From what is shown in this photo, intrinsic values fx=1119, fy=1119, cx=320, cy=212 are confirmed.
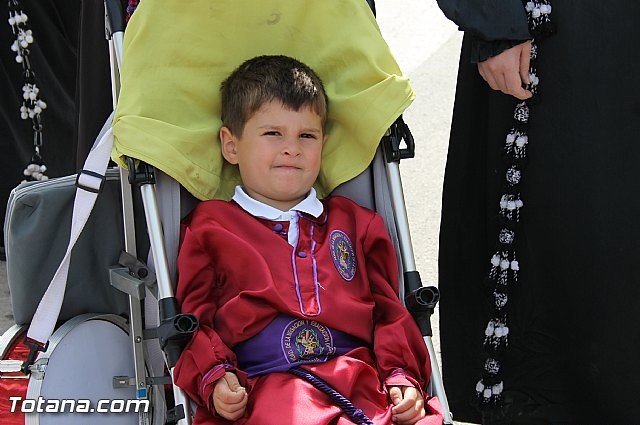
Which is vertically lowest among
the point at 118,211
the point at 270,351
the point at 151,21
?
the point at 270,351

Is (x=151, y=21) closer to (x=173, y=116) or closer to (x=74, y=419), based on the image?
(x=173, y=116)

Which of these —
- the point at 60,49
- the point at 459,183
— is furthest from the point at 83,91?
the point at 459,183

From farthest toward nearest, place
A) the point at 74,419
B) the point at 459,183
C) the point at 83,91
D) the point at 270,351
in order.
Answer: the point at 83,91, the point at 459,183, the point at 74,419, the point at 270,351

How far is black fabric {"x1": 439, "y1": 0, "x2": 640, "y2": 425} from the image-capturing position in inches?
114

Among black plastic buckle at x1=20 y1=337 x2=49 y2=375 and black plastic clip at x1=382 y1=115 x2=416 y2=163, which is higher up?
black plastic clip at x1=382 y1=115 x2=416 y2=163

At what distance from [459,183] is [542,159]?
33 centimetres

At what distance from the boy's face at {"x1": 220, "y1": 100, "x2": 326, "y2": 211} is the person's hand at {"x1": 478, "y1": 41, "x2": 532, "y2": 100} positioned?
18.4 inches

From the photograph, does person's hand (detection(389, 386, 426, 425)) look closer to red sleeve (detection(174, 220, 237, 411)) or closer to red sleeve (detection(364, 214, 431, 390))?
red sleeve (detection(364, 214, 431, 390))

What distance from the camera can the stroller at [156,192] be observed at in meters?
2.83

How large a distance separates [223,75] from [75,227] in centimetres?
61

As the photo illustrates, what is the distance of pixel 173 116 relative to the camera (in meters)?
3.01

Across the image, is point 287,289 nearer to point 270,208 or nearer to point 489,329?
point 270,208

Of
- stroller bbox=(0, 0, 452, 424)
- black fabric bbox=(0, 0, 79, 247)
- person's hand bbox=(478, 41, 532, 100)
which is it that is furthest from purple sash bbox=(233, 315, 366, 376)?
black fabric bbox=(0, 0, 79, 247)

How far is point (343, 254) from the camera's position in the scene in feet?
9.48
